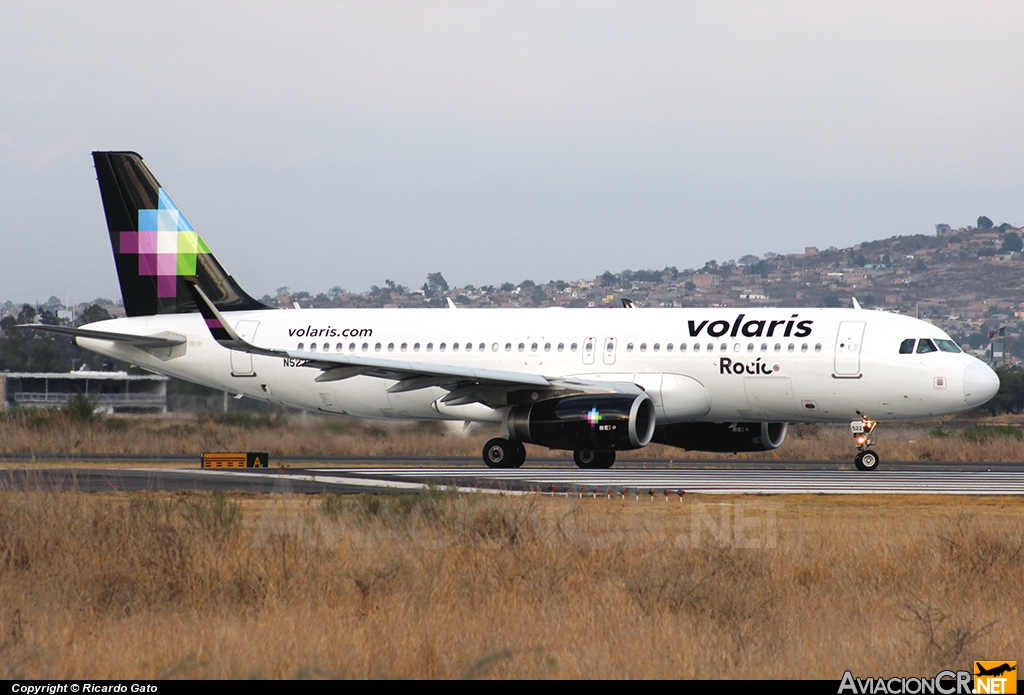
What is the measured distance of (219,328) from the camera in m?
27.4

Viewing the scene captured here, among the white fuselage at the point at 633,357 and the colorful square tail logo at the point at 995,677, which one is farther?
the white fuselage at the point at 633,357

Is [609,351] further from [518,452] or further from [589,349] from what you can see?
[518,452]

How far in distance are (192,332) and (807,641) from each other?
25.2 metres

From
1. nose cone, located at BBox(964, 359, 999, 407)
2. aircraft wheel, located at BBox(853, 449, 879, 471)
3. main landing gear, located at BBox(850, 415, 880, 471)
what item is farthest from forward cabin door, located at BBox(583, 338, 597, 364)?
nose cone, located at BBox(964, 359, 999, 407)

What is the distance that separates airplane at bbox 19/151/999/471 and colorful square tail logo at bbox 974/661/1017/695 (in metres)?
17.4

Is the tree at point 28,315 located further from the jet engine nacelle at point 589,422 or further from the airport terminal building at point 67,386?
the jet engine nacelle at point 589,422

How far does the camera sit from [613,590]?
11.3 meters

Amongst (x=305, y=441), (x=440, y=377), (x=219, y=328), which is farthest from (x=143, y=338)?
(x=440, y=377)

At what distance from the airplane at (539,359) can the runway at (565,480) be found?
4.10ft

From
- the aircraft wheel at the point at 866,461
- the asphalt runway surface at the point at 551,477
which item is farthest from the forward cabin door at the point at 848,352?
the asphalt runway surface at the point at 551,477

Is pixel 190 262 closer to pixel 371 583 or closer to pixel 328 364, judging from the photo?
pixel 328 364

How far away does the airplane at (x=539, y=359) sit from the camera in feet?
89.6

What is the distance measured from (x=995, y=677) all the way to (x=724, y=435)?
21846 millimetres

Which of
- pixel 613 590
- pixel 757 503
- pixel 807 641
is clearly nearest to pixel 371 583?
pixel 613 590
